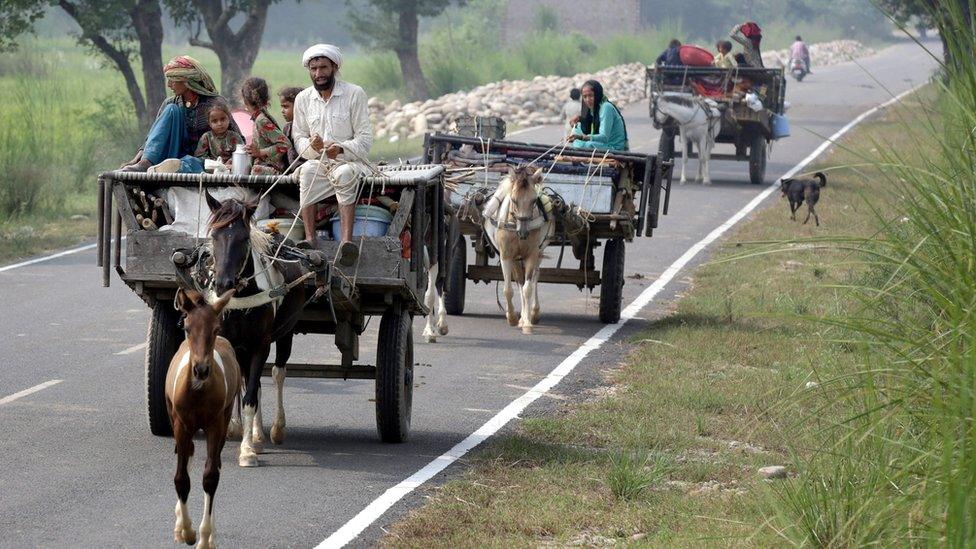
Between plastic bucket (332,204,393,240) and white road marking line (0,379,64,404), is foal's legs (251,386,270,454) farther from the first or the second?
white road marking line (0,379,64,404)

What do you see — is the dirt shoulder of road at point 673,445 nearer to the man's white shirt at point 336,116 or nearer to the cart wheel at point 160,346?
the cart wheel at point 160,346

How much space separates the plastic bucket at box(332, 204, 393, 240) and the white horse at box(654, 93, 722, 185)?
18.7 meters

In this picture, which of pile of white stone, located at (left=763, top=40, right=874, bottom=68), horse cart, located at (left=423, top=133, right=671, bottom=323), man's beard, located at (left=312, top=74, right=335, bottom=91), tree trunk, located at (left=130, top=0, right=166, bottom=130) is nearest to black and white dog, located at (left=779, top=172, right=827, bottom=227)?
horse cart, located at (left=423, top=133, right=671, bottom=323)

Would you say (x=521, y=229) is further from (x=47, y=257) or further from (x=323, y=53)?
(x=47, y=257)

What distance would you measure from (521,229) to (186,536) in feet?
24.5

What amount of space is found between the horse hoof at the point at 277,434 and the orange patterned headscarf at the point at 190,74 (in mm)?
2462

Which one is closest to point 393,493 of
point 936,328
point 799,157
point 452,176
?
point 936,328

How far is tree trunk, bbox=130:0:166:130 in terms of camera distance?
104 ft

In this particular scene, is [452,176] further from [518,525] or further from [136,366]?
[518,525]

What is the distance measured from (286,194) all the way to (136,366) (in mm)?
3645

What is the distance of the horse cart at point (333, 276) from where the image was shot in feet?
31.8

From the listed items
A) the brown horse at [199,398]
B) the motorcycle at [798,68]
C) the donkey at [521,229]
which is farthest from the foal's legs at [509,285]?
the motorcycle at [798,68]

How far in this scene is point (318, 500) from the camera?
8.80 meters

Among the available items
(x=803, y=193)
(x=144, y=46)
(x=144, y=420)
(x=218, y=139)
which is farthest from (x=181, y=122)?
(x=144, y=46)
